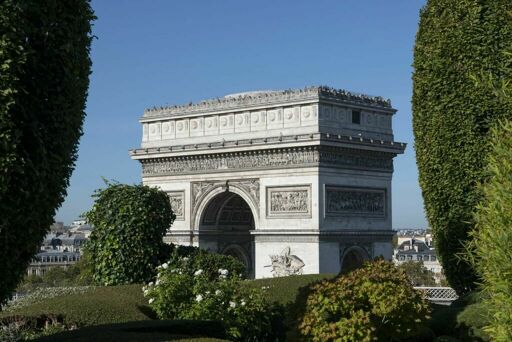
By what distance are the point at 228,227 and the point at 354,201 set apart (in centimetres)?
687

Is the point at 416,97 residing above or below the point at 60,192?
above

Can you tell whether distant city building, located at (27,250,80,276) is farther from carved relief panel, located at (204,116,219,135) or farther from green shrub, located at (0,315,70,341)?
green shrub, located at (0,315,70,341)

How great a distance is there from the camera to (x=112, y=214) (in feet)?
73.4

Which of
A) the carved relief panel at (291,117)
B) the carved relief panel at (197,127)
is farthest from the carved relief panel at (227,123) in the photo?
the carved relief panel at (291,117)

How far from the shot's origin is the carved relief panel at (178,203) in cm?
4000

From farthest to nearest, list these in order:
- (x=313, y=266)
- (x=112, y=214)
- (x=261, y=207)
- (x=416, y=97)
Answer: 1. (x=261, y=207)
2. (x=313, y=266)
3. (x=112, y=214)
4. (x=416, y=97)

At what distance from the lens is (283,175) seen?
36000 millimetres

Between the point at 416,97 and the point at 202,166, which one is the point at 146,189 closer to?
the point at 416,97

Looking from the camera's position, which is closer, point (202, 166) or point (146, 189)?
point (146, 189)

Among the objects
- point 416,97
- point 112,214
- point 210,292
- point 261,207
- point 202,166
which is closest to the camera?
point 210,292

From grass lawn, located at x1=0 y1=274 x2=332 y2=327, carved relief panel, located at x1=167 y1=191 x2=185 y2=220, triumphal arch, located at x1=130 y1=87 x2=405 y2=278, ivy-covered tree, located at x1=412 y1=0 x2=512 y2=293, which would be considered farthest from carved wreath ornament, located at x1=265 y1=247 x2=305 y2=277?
ivy-covered tree, located at x1=412 y1=0 x2=512 y2=293

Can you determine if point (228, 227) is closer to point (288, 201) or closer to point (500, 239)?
point (288, 201)

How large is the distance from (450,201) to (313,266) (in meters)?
19.4

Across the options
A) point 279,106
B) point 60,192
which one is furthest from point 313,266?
point 60,192
